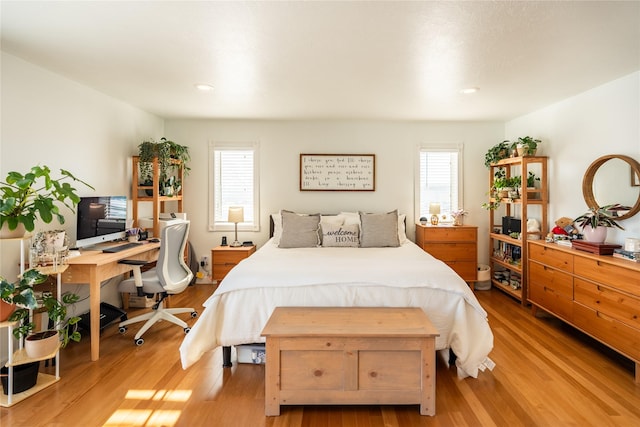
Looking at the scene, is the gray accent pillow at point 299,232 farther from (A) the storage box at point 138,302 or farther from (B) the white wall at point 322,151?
(A) the storage box at point 138,302

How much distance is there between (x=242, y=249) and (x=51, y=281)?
6.78 feet

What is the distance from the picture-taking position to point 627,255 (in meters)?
2.66

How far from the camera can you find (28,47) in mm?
2434

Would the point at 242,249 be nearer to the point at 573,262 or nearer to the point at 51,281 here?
the point at 51,281

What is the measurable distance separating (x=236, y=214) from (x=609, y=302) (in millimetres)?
Answer: 3952

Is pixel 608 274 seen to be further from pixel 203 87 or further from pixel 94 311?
pixel 94 311

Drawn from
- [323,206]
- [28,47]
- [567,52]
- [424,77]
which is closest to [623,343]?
[567,52]

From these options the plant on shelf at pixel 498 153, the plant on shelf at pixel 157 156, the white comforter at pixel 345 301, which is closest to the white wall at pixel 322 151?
the plant on shelf at pixel 498 153

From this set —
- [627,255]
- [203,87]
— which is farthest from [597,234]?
[203,87]

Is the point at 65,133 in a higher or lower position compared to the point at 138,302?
higher

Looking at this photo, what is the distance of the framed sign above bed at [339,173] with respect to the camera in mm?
4848

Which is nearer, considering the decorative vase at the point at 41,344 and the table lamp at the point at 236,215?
the decorative vase at the point at 41,344

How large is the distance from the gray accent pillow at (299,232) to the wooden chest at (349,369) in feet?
6.56

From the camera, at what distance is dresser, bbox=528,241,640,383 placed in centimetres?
241
